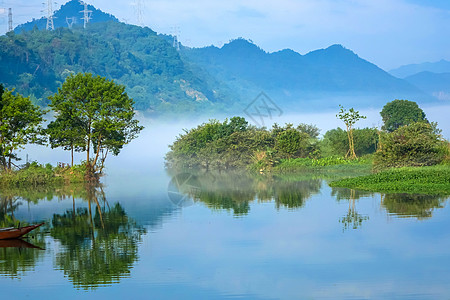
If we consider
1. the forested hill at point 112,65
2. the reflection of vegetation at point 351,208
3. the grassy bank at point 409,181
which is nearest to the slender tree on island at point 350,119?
the grassy bank at point 409,181

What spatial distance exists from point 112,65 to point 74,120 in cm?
10730

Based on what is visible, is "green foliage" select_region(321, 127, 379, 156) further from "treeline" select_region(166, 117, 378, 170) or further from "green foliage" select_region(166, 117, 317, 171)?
"green foliage" select_region(166, 117, 317, 171)

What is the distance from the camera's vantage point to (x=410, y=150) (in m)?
30.7

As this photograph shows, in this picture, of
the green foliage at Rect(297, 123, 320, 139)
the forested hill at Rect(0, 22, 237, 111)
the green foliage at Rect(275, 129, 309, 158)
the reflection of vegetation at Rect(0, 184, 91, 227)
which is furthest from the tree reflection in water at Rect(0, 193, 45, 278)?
the forested hill at Rect(0, 22, 237, 111)

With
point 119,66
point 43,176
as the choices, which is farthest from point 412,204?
point 119,66

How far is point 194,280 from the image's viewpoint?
1216 centimetres

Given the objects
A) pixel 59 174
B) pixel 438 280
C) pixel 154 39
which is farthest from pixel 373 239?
pixel 154 39

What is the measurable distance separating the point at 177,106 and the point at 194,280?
121668mm

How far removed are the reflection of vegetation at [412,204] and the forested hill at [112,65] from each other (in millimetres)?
87592

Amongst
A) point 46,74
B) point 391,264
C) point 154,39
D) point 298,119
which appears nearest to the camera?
point 391,264

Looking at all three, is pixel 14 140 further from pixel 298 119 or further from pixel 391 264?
pixel 298 119

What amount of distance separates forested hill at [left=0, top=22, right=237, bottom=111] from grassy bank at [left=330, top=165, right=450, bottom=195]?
83.2 metres

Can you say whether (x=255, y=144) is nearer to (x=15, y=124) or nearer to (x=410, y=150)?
(x=410, y=150)

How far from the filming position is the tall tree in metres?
31.3
